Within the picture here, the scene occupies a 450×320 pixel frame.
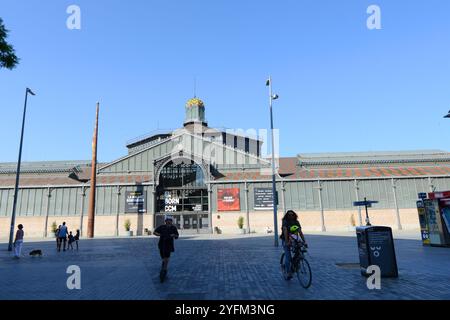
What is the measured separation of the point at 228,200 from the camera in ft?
133

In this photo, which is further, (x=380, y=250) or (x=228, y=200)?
(x=228, y=200)

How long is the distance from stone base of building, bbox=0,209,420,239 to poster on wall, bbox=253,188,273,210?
27.9 inches

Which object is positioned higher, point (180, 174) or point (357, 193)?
point (180, 174)

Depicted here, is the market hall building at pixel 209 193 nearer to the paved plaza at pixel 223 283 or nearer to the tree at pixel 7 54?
the paved plaza at pixel 223 283

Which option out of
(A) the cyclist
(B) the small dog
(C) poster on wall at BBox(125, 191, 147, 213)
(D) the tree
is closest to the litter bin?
(A) the cyclist

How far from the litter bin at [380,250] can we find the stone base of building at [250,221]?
3139cm

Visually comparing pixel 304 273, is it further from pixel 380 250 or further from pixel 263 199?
pixel 263 199

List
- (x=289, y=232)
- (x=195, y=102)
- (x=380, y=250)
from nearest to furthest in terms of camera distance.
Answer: (x=289, y=232) < (x=380, y=250) < (x=195, y=102)

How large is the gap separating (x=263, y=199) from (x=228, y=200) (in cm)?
465

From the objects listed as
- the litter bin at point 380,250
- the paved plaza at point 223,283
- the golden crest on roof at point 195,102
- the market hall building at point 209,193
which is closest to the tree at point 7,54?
the paved plaza at point 223,283

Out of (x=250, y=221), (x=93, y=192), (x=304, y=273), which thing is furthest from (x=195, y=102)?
(x=304, y=273)

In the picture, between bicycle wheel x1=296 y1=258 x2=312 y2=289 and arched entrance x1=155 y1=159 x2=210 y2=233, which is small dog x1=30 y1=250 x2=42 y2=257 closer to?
bicycle wheel x1=296 y1=258 x2=312 y2=289

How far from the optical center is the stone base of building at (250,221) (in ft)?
130
